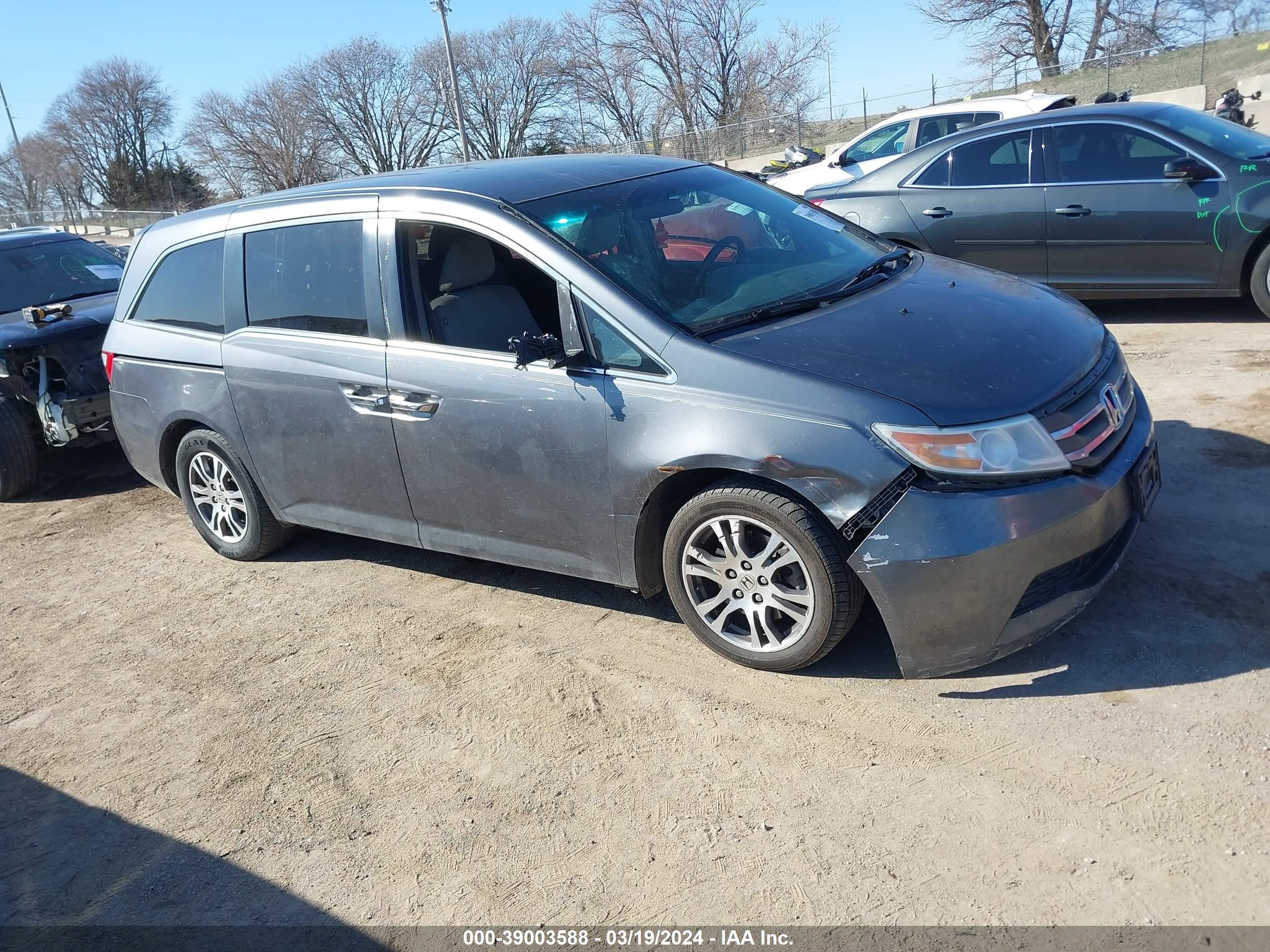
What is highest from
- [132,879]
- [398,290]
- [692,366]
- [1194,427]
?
[398,290]

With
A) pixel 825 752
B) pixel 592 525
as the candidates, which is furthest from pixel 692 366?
pixel 825 752

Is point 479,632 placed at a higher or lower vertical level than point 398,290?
lower

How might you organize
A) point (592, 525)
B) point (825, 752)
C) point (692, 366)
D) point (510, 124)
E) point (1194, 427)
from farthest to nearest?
point (510, 124) → point (1194, 427) → point (592, 525) → point (692, 366) → point (825, 752)

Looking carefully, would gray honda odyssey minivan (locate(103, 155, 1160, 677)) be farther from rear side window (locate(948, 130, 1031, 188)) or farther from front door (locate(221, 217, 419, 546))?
rear side window (locate(948, 130, 1031, 188))

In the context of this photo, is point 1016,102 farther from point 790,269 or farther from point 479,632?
point 479,632

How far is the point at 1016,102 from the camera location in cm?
1166

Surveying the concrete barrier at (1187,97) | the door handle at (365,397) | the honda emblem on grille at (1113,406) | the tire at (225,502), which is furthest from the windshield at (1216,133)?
the concrete barrier at (1187,97)

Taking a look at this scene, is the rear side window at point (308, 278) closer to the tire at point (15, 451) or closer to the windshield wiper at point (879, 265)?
the windshield wiper at point (879, 265)

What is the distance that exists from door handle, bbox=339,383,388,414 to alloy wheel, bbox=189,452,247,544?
4.11ft

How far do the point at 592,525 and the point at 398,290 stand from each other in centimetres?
136

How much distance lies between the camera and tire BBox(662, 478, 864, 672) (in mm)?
3486

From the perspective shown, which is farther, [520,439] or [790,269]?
[790,269]

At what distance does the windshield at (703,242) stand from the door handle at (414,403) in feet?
2.80

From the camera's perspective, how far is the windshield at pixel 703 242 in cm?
404
